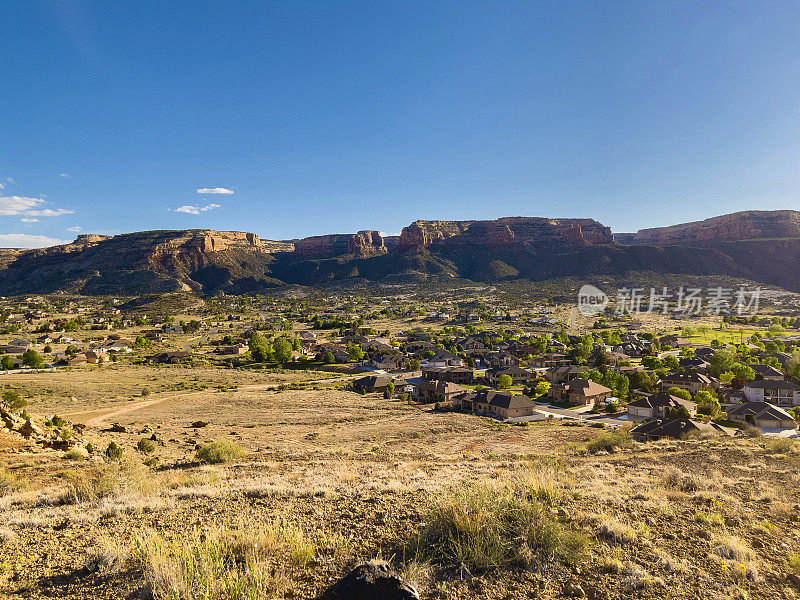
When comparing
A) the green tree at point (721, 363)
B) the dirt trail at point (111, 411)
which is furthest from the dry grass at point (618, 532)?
the green tree at point (721, 363)

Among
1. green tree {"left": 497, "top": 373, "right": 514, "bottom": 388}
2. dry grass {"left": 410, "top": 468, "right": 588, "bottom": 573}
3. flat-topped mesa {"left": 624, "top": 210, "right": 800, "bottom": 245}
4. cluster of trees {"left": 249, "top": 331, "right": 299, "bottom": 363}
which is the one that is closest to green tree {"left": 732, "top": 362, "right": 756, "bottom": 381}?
green tree {"left": 497, "top": 373, "right": 514, "bottom": 388}

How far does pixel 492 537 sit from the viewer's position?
568 cm

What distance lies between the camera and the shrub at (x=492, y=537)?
17.9 ft

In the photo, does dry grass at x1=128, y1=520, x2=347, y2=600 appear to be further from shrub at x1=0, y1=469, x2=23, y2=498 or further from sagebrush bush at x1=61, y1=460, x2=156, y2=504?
shrub at x1=0, y1=469, x2=23, y2=498

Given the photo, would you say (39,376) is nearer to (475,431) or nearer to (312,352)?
(312,352)

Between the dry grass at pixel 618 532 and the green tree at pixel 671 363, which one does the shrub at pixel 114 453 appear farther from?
the green tree at pixel 671 363

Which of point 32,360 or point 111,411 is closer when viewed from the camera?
point 111,411

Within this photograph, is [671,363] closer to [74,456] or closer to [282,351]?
[282,351]

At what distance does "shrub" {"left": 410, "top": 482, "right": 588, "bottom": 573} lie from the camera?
544cm

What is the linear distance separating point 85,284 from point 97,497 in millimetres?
195748

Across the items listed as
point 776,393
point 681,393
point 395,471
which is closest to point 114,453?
point 395,471

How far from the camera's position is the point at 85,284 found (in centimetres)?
16125

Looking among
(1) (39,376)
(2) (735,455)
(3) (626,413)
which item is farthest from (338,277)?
(2) (735,455)

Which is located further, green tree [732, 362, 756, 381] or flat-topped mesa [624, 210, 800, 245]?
flat-topped mesa [624, 210, 800, 245]
